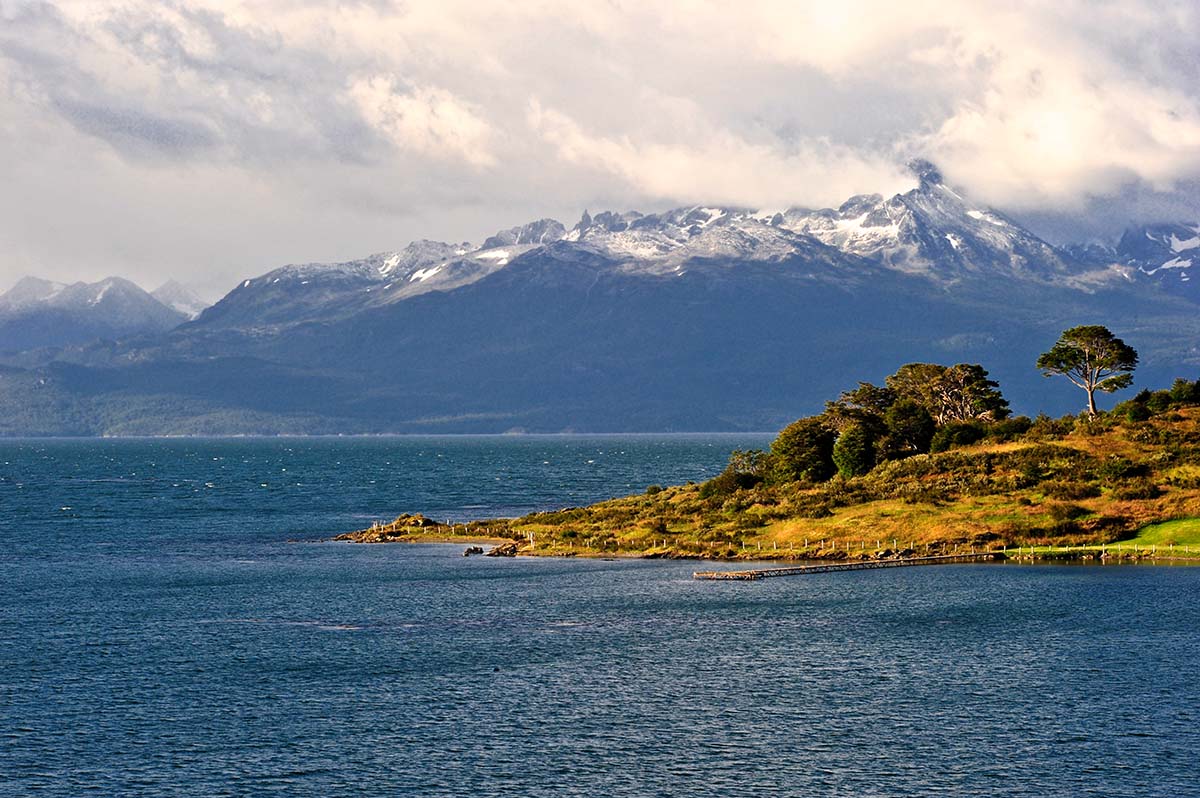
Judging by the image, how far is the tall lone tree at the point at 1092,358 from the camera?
185375mm

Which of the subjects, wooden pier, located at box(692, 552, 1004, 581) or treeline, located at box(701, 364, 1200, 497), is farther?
treeline, located at box(701, 364, 1200, 497)

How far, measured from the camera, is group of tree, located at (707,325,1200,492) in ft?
576

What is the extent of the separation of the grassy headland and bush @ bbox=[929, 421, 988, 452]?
0.18m

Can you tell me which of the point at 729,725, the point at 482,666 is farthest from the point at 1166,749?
the point at 482,666

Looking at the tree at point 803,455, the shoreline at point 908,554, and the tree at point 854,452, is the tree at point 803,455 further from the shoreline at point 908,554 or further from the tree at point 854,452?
the shoreline at point 908,554

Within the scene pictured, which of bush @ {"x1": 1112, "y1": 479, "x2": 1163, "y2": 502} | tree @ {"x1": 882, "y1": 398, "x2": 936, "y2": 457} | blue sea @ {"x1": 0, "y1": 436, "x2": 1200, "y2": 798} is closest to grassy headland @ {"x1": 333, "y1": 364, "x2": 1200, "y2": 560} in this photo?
bush @ {"x1": 1112, "y1": 479, "x2": 1163, "y2": 502}

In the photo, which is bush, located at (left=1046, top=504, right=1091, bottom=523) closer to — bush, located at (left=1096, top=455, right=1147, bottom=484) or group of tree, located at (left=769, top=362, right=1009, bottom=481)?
bush, located at (left=1096, top=455, right=1147, bottom=484)

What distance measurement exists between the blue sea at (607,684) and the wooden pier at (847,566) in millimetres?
2621

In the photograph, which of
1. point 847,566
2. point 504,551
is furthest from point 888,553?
point 504,551

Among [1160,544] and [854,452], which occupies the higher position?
[854,452]

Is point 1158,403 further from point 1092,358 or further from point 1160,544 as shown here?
point 1160,544

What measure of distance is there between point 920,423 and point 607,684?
361 feet

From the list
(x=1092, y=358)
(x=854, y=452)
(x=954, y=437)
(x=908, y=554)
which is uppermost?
(x=1092, y=358)

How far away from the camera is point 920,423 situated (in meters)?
182
